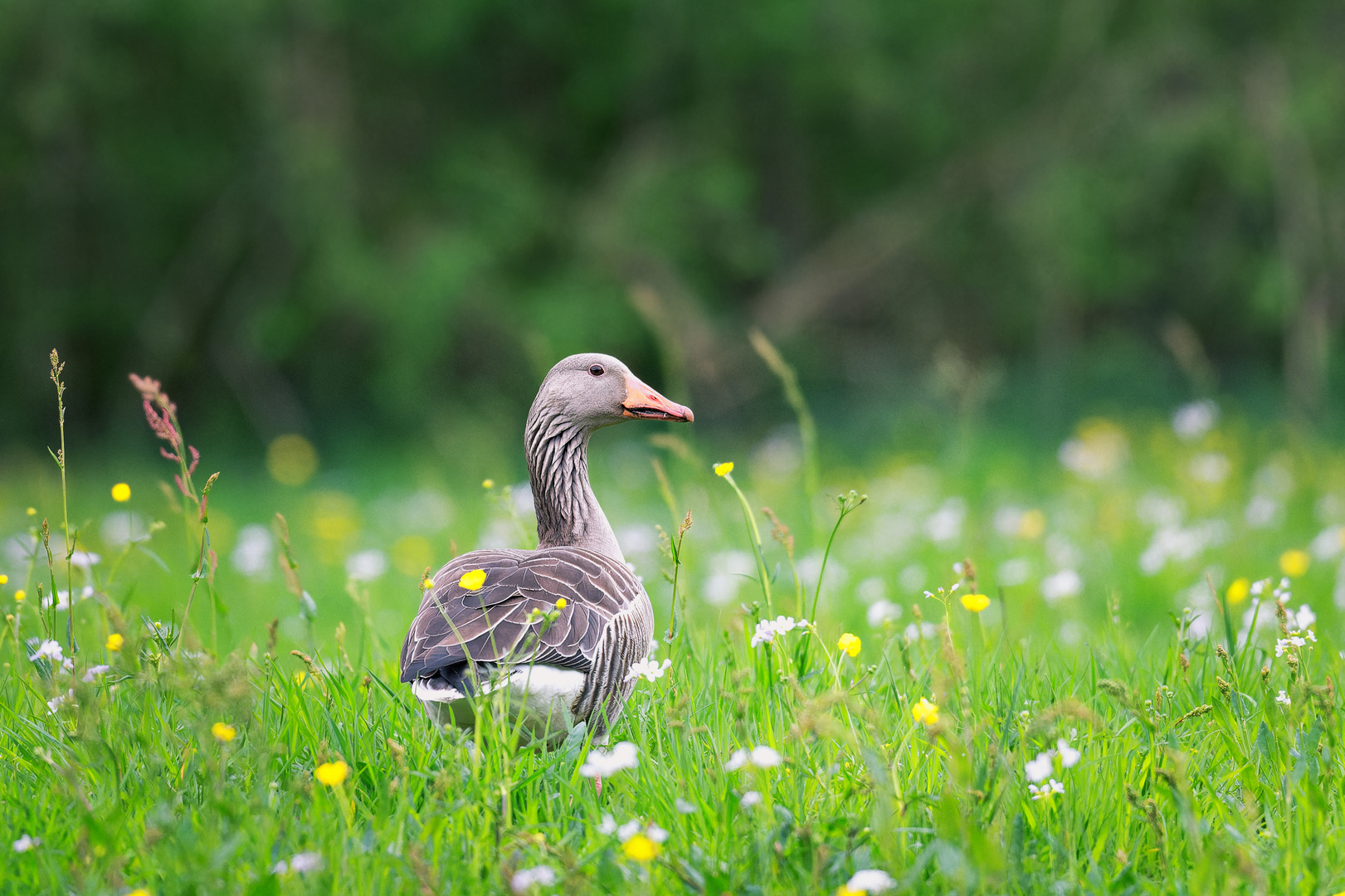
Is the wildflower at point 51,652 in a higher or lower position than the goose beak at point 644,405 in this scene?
lower

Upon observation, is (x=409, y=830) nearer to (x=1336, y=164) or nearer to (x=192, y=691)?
(x=192, y=691)

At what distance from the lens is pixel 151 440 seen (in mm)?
13500

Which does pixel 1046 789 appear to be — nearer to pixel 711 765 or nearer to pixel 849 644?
pixel 849 644

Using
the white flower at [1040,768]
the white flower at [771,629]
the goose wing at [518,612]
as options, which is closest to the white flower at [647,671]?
the goose wing at [518,612]

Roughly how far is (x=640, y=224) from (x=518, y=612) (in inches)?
395

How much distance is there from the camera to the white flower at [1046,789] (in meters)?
2.17

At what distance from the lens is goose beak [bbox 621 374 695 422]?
119 inches

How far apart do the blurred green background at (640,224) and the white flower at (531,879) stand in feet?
23.2

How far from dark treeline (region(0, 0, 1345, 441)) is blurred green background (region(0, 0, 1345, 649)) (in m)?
0.05

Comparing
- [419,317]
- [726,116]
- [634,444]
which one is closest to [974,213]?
[726,116]

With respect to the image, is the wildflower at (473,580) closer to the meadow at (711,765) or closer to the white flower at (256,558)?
the meadow at (711,765)

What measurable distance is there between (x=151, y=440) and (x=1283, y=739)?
13597 mm

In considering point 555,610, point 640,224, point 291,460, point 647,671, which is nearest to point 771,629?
point 647,671

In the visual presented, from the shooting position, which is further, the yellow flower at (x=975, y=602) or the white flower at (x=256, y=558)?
the white flower at (x=256, y=558)
